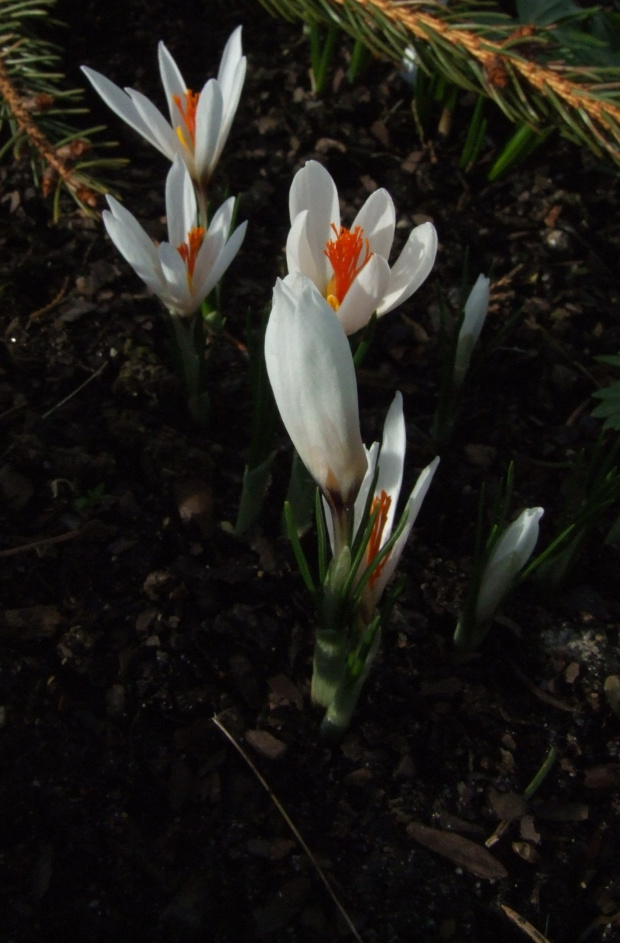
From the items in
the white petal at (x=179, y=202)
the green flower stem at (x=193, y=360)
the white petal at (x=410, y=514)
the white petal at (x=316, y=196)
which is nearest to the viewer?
the white petal at (x=410, y=514)

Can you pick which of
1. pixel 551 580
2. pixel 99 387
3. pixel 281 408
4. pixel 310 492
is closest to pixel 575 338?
pixel 551 580

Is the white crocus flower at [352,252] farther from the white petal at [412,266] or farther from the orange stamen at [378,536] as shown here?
the orange stamen at [378,536]

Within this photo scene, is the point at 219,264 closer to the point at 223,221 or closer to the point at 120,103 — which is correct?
the point at 223,221

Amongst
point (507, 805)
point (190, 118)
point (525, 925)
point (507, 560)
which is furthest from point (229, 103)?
point (525, 925)

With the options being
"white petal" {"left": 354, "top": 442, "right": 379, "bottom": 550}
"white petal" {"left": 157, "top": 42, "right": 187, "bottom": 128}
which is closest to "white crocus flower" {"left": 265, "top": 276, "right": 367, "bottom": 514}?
"white petal" {"left": 354, "top": 442, "right": 379, "bottom": 550}

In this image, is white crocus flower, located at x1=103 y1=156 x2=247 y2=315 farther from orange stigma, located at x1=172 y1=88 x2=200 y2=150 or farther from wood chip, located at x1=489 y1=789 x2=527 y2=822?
wood chip, located at x1=489 y1=789 x2=527 y2=822

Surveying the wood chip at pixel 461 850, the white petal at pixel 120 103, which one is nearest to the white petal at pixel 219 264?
the white petal at pixel 120 103

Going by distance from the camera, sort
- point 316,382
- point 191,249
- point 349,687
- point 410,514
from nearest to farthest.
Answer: point 316,382, point 410,514, point 349,687, point 191,249
